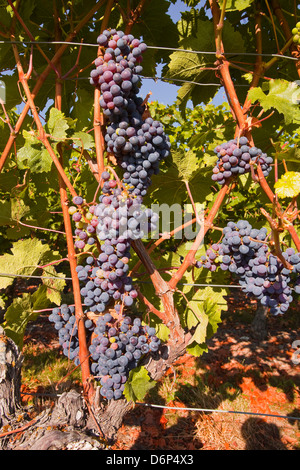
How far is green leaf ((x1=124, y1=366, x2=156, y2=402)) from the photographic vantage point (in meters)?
1.52

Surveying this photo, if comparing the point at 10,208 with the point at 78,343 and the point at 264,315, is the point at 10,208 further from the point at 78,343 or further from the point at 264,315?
the point at 264,315

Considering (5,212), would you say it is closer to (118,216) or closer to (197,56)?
(118,216)

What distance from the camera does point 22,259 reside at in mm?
1789

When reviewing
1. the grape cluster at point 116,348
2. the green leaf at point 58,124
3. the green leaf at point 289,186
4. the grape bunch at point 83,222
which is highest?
the green leaf at point 58,124

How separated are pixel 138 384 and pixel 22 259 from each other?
2.90 feet

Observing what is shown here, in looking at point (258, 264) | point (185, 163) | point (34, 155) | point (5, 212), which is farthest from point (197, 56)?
point (5, 212)

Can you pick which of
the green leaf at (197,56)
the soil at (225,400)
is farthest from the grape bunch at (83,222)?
the soil at (225,400)

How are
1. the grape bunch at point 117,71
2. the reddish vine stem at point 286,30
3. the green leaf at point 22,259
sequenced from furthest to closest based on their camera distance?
1. the green leaf at point 22,259
2. the reddish vine stem at point 286,30
3. the grape bunch at point 117,71

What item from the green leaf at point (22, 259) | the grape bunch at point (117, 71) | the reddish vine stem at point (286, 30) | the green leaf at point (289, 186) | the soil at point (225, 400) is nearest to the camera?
the green leaf at point (289, 186)

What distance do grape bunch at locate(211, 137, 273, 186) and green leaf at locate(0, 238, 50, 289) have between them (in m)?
1.02

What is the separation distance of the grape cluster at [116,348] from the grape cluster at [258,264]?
1.69 ft

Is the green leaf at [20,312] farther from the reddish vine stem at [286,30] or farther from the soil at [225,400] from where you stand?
the reddish vine stem at [286,30]

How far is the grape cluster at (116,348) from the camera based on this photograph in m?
1.45

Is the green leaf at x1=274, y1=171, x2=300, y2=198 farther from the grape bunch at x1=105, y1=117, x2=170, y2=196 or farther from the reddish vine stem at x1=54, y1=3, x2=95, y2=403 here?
the reddish vine stem at x1=54, y1=3, x2=95, y2=403
